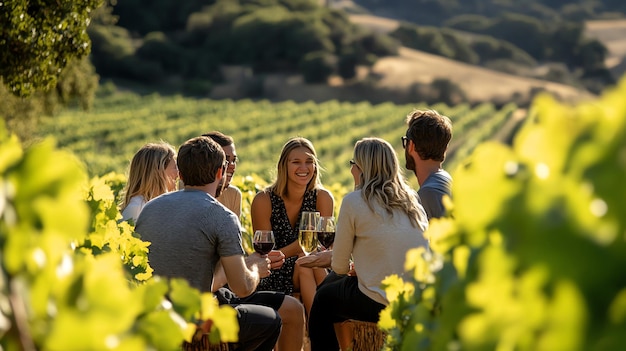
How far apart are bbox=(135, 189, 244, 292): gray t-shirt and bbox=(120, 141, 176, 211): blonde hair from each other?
1.05m

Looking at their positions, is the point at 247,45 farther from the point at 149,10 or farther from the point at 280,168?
the point at 280,168

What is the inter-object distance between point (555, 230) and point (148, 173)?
4.15m

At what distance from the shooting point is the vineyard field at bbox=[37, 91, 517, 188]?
37.0 m

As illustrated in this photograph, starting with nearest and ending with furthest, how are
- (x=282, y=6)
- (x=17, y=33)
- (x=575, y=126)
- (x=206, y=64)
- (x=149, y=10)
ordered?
(x=575, y=126)
(x=17, y=33)
(x=206, y=64)
(x=149, y=10)
(x=282, y=6)

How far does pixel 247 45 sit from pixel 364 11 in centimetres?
3994

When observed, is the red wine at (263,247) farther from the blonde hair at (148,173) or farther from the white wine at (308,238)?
the blonde hair at (148,173)

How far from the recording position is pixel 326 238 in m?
4.69

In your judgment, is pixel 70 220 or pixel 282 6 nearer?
pixel 70 220

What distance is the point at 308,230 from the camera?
4.63 metres

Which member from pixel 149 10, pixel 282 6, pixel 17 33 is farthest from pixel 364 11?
pixel 17 33

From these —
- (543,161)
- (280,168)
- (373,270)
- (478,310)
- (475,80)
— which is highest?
(475,80)

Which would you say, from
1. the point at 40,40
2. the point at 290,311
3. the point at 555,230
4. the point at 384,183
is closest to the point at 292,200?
the point at 290,311

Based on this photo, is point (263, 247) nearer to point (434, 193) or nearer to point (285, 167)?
point (434, 193)

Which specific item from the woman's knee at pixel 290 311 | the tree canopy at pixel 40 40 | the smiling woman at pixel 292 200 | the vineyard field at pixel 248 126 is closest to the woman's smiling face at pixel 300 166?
the smiling woman at pixel 292 200
